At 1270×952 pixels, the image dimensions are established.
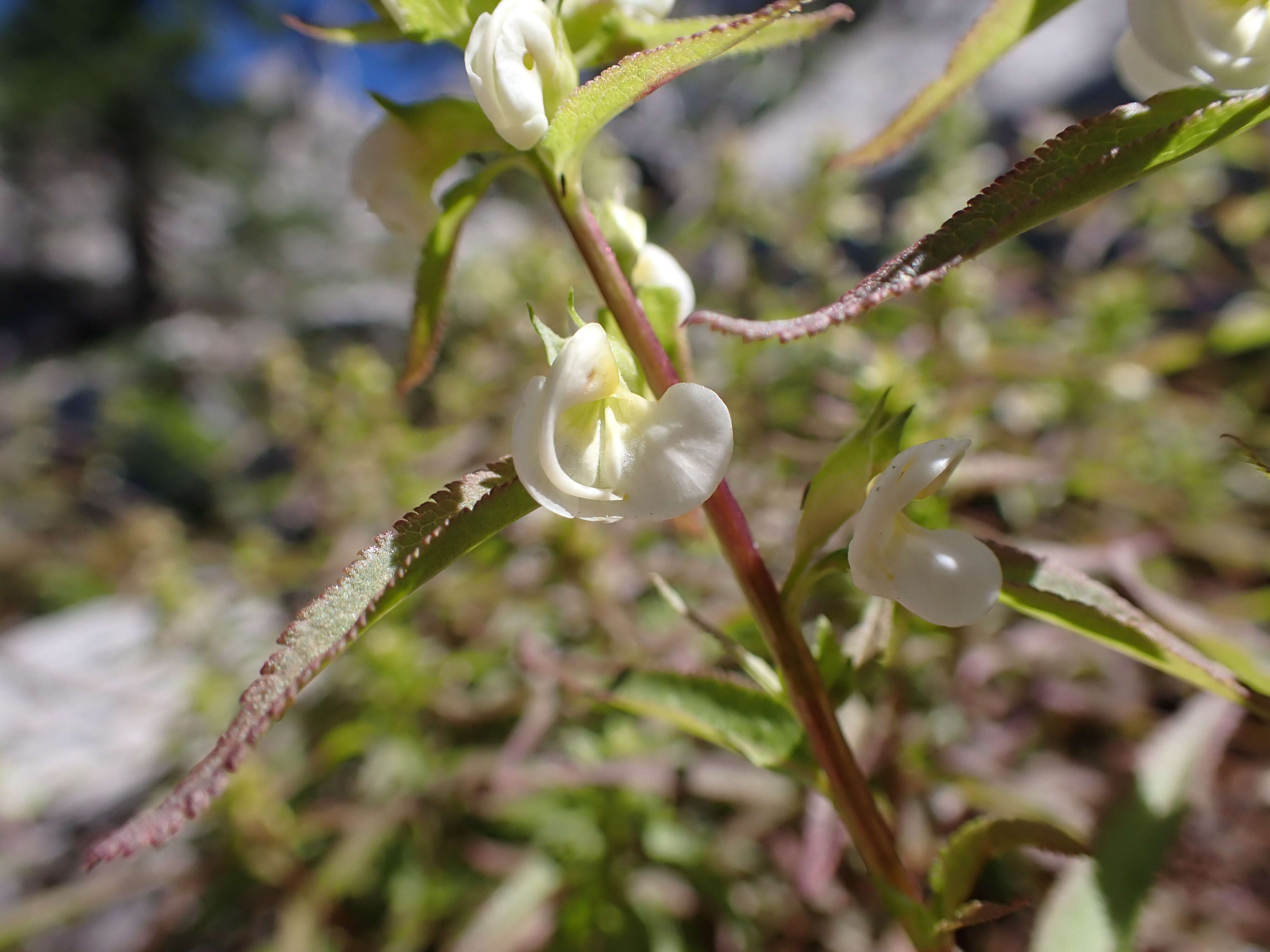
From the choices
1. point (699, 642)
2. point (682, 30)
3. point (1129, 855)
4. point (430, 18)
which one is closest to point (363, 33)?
point (430, 18)

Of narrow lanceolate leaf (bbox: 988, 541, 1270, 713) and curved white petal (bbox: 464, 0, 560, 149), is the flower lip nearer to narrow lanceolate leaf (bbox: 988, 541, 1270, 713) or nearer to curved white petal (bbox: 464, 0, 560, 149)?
curved white petal (bbox: 464, 0, 560, 149)

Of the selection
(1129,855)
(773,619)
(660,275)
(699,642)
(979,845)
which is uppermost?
(660,275)

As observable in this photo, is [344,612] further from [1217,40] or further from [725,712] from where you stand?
[1217,40]

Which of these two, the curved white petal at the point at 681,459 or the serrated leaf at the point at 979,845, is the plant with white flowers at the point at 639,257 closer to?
the curved white petal at the point at 681,459

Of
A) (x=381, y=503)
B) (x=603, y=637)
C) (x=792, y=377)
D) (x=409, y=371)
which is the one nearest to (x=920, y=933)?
(x=409, y=371)

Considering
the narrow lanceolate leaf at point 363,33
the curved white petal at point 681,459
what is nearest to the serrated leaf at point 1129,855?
the curved white petal at point 681,459
